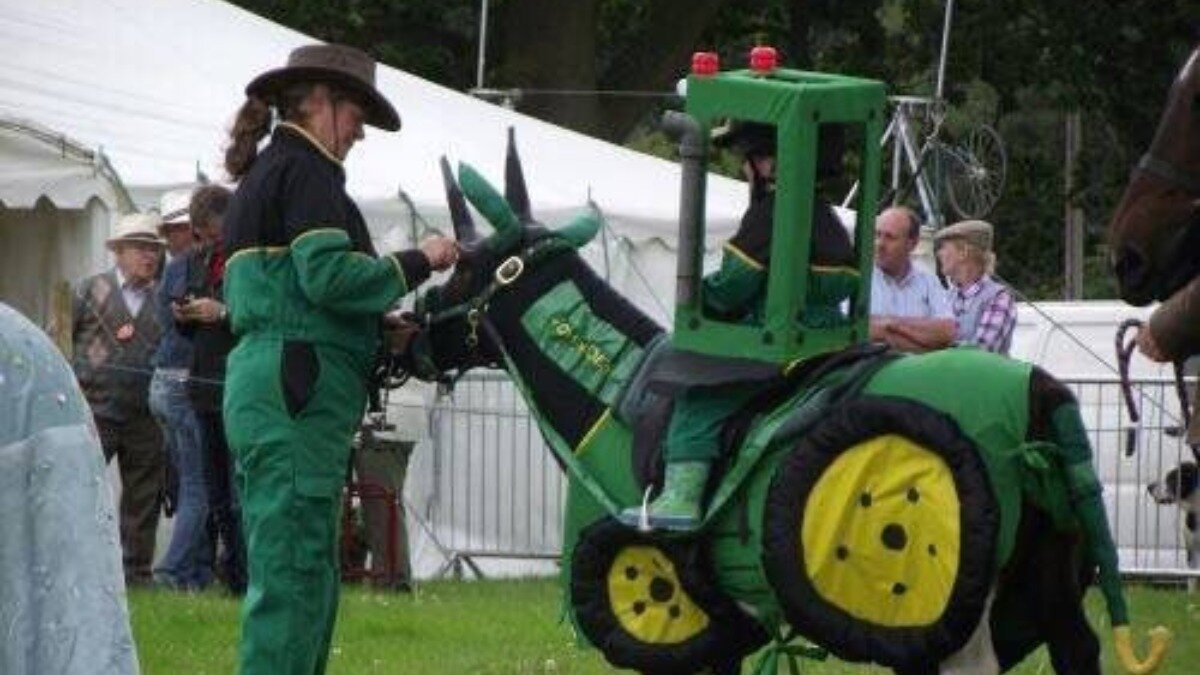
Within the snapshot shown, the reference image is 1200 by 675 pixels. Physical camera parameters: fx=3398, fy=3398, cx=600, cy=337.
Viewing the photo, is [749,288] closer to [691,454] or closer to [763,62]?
[691,454]

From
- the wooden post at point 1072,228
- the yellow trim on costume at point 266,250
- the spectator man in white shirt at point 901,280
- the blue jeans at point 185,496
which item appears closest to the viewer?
the yellow trim on costume at point 266,250

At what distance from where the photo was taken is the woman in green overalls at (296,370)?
31.0 feet

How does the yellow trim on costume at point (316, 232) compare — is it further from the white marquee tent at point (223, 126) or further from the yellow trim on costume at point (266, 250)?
the white marquee tent at point (223, 126)

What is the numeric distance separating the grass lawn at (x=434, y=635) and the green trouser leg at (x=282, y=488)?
2520mm

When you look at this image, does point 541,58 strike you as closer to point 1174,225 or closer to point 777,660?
point 777,660

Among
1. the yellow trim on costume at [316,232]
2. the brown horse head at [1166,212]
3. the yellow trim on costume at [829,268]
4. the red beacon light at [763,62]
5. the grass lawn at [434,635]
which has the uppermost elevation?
the red beacon light at [763,62]

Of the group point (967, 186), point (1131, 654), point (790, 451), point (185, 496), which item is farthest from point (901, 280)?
point (967, 186)


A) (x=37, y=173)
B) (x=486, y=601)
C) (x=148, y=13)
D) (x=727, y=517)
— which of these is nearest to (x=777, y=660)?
(x=727, y=517)

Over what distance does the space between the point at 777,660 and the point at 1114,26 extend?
80.2 ft

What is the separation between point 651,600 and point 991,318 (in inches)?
199

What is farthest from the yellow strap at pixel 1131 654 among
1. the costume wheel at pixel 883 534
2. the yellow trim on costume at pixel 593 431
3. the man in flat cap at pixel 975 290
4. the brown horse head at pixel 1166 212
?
the man in flat cap at pixel 975 290

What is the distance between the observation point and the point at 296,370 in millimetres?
9445

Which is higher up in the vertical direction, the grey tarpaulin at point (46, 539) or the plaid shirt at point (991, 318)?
the grey tarpaulin at point (46, 539)

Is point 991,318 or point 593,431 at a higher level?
point 991,318
